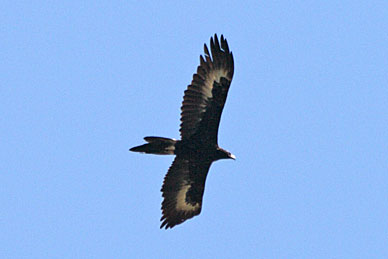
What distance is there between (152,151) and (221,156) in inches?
72.8

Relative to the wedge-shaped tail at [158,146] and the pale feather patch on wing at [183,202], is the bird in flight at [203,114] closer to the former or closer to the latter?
the wedge-shaped tail at [158,146]

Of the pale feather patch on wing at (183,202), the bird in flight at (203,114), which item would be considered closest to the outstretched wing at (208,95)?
the bird in flight at (203,114)

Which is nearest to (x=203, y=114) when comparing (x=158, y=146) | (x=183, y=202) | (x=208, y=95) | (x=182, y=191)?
(x=208, y=95)

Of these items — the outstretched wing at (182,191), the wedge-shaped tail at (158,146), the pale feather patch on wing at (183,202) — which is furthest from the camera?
the pale feather patch on wing at (183,202)

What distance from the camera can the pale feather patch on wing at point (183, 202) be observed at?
20250 millimetres

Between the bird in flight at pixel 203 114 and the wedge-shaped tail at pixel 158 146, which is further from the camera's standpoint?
the bird in flight at pixel 203 114

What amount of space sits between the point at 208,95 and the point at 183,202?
3240 mm

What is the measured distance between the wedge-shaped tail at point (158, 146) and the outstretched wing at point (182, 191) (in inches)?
41.3

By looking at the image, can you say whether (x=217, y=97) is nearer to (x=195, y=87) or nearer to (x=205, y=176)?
(x=195, y=87)

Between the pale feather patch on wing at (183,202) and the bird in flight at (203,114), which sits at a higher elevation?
the bird in flight at (203,114)

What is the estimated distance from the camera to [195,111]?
18828 millimetres

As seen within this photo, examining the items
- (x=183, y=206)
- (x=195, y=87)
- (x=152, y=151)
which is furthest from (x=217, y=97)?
(x=183, y=206)

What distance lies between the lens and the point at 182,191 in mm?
20266

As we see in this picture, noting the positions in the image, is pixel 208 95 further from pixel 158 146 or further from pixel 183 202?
pixel 183 202
